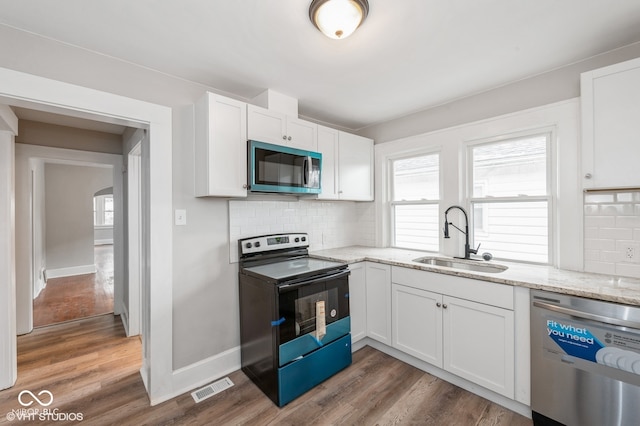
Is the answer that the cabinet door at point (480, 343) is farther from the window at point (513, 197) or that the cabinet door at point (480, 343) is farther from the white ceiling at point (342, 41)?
the white ceiling at point (342, 41)

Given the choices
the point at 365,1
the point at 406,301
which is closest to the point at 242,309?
the point at 406,301

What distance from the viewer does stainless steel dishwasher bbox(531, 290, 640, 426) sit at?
1447 millimetres

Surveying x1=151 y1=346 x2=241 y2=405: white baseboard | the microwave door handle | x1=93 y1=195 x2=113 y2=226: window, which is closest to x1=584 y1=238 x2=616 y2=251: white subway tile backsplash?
the microwave door handle

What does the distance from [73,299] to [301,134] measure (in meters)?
4.53

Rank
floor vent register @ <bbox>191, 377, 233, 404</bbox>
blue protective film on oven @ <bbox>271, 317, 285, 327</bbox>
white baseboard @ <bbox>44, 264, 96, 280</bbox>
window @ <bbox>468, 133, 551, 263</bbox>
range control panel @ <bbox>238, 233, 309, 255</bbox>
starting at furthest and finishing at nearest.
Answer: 1. white baseboard @ <bbox>44, 264, 96, 280</bbox>
2. range control panel @ <bbox>238, 233, 309, 255</bbox>
3. window @ <bbox>468, 133, 551, 263</bbox>
4. floor vent register @ <bbox>191, 377, 233, 404</bbox>
5. blue protective film on oven @ <bbox>271, 317, 285, 327</bbox>

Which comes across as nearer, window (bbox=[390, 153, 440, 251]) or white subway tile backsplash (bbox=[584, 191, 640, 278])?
white subway tile backsplash (bbox=[584, 191, 640, 278])

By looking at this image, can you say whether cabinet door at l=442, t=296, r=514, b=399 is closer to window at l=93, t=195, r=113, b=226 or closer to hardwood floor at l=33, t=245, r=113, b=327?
hardwood floor at l=33, t=245, r=113, b=327

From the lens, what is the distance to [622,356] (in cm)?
146

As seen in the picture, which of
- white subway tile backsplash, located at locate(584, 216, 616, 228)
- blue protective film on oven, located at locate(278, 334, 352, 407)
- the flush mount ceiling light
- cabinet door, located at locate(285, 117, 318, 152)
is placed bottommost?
blue protective film on oven, located at locate(278, 334, 352, 407)

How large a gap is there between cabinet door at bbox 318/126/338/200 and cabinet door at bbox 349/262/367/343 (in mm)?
776

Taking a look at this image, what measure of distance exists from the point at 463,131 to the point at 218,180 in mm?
2291

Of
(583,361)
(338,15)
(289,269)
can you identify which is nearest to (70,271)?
(289,269)

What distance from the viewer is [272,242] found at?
2607mm

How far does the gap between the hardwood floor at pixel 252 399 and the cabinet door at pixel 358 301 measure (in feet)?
0.74
